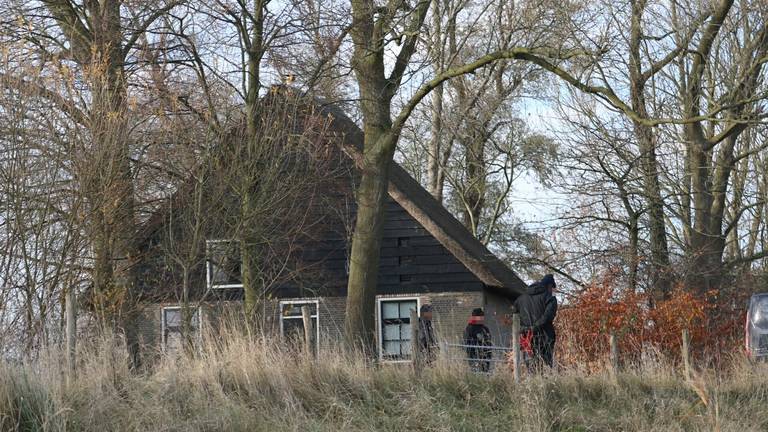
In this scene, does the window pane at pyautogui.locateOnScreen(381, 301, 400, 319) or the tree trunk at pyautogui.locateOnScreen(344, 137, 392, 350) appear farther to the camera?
the window pane at pyautogui.locateOnScreen(381, 301, 400, 319)

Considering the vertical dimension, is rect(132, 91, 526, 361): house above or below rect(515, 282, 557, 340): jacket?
above

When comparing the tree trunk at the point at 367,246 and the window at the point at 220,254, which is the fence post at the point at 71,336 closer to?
the window at the point at 220,254

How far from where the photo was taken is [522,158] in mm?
36094

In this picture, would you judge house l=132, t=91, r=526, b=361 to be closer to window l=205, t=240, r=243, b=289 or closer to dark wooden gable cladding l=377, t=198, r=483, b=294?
dark wooden gable cladding l=377, t=198, r=483, b=294

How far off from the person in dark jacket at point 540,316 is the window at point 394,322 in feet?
37.8

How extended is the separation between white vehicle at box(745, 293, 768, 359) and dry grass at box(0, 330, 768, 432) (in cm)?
313

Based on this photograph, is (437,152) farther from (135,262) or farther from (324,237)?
(135,262)

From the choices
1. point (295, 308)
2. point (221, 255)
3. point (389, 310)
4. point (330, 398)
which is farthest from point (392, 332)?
point (330, 398)

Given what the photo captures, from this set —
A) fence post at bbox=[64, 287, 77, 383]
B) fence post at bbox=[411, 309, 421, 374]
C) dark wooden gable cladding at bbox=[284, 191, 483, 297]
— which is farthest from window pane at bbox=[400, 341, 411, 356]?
fence post at bbox=[64, 287, 77, 383]

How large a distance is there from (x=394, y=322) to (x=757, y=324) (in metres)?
11.0

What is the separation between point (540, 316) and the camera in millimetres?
14859

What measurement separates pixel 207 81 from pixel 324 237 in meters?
8.44

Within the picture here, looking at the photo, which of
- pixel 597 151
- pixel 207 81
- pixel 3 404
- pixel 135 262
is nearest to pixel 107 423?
pixel 3 404

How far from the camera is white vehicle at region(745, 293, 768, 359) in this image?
675 inches
